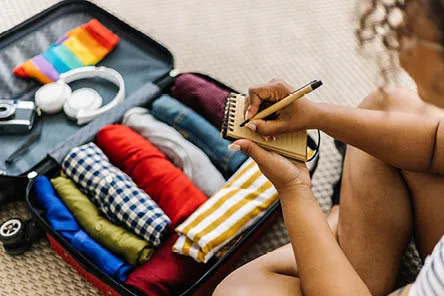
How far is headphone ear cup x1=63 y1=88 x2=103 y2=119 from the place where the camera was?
1.20 meters

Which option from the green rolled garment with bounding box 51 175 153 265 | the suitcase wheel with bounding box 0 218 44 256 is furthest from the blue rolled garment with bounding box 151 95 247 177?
the suitcase wheel with bounding box 0 218 44 256

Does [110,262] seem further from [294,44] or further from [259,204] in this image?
Answer: [294,44]

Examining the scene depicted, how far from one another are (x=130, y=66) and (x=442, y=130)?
71 centimetres

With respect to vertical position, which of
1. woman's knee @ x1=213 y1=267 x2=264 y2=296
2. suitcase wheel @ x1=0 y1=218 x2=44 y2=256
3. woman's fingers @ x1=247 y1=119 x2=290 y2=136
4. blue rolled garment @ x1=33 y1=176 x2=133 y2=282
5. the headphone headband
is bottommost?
suitcase wheel @ x1=0 y1=218 x2=44 y2=256

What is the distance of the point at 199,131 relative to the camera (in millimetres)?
1148

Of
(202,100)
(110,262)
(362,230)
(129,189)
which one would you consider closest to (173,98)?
(202,100)

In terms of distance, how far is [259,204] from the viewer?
1028mm

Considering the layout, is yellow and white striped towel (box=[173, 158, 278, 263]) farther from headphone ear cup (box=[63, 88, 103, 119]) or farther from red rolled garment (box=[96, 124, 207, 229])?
headphone ear cup (box=[63, 88, 103, 119])

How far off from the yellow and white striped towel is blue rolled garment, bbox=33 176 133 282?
10cm

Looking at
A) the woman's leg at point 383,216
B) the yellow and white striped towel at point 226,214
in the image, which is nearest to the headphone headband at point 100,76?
the yellow and white striped towel at point 226,214

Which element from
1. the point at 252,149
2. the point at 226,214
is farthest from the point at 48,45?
the point at 252,149

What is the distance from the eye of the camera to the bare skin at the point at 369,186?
0.81m

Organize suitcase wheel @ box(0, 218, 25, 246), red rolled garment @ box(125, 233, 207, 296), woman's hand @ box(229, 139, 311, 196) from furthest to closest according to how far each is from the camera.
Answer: suitcase wheel @ box(0, 218, 25, 246) → red rolled garment @ box(125, 233, 207, 296) → woman's hand @ box(229, 139, 311, 196)

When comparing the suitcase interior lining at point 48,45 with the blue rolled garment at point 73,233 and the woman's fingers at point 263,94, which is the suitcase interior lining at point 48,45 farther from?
the woman's fingers at point 263,94
